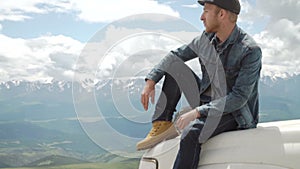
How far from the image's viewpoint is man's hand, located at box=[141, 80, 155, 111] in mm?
2855

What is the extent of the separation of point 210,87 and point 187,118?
0.84 feet

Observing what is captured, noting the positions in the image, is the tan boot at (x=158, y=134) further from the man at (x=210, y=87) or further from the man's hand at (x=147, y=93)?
the man's hand at (x=147, y=93)

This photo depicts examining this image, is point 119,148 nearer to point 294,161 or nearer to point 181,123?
point 181,123

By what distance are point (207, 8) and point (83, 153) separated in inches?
1761

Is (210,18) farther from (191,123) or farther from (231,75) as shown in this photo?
(191,123)

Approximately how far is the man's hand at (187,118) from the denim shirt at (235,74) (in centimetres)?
3

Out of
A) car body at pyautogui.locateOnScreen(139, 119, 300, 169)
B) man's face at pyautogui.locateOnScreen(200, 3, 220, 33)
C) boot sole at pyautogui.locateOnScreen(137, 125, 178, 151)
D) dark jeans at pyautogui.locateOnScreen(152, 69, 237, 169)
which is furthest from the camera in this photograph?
boot sole at pyautogui.locateOnScreen(137, 125, 178, 151)

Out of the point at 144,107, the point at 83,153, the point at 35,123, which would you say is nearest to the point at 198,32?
the point at 144,107

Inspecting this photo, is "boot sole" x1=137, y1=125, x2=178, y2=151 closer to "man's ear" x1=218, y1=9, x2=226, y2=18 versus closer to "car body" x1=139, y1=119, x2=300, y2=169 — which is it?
"car body" x1=139, y1=119, x2=300, y2=169

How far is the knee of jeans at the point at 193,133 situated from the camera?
255 cm

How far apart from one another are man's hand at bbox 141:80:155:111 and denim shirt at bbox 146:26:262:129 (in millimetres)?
276

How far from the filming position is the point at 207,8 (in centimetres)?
269

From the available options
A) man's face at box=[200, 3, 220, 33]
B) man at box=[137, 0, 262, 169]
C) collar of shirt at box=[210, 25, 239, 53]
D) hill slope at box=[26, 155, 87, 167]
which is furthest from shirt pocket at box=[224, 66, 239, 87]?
hill slope at box=[26, 155, 87, 167]

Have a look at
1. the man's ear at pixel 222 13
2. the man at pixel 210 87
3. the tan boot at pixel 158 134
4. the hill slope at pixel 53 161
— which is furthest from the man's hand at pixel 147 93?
the hill slope at pixel 53 161
